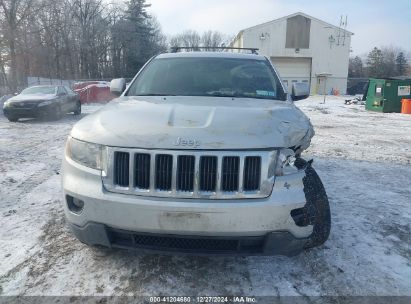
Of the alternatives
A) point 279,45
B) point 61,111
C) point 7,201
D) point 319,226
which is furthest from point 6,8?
point 319,226

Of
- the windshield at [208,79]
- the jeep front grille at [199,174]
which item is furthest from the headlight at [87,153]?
the windshield at [208,79]

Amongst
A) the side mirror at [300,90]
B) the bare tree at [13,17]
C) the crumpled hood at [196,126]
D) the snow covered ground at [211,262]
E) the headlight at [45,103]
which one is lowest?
the snow covered ground at [211,262]

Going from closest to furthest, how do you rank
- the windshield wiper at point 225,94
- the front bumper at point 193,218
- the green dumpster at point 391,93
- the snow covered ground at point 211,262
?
the front bumper at point 193,218 < the snow covered ground at point 211,262 < the windshield wiper at point 225,94 < the green dumpster at point 391,93

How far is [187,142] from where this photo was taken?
247 cm

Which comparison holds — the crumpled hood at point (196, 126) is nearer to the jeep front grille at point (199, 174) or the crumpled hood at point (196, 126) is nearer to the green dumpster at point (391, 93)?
the jeep front grille at point (199, 174)

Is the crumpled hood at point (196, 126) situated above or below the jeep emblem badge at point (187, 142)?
above

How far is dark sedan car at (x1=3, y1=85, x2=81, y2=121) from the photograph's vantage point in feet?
42.4

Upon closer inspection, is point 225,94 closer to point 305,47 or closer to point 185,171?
point 185,171

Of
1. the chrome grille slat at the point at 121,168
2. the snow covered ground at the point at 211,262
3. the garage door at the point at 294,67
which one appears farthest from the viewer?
the garage door at the point at 294,67

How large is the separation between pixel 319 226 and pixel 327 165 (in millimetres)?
3938

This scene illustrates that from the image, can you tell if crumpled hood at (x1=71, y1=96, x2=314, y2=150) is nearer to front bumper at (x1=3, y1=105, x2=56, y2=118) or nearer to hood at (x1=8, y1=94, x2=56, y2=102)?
front bumper at (x1=3, y1=105, x2=56, y2=118)

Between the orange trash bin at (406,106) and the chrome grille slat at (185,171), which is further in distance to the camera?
the orange trash bin at (406,106)

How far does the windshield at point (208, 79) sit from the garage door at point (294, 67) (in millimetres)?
43688

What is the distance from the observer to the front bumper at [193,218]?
2402mm
